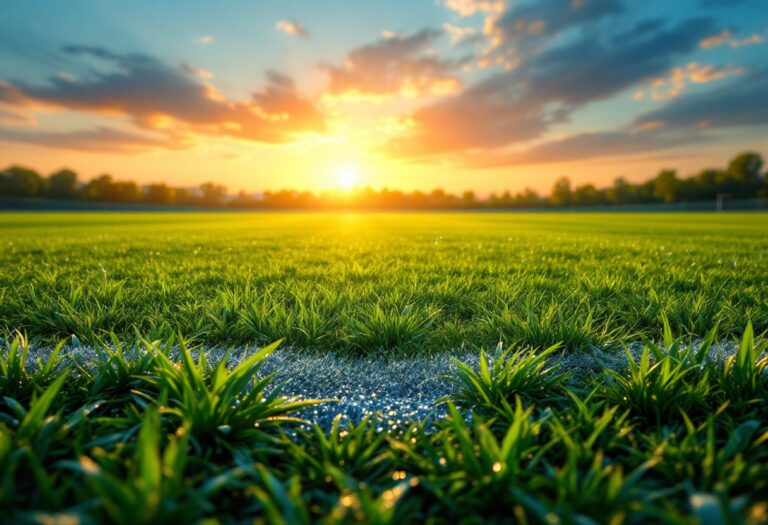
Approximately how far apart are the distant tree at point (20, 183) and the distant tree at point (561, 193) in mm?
150381

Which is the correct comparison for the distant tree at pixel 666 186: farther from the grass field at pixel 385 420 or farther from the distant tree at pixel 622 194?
the grass field at pixel 385 420

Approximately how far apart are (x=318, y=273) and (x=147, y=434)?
5.24m

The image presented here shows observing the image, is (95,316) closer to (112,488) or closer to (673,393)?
(112,488)

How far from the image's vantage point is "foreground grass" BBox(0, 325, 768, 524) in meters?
1.36

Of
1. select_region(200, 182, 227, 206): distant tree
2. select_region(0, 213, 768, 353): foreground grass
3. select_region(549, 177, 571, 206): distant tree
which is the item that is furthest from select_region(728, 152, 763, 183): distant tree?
select_region(200, 182, 227, 206): distant tree

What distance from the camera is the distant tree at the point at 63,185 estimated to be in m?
102

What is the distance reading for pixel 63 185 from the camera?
10606cm

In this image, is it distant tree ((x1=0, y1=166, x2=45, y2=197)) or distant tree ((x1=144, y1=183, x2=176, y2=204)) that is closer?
distant tree ((x1=0, y1=166, x2=45, y2=197))

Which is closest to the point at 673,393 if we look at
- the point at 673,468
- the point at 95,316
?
the point at 673,468

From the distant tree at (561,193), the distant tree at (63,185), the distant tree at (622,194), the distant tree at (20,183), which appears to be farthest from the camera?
the distant tree at (561,193)

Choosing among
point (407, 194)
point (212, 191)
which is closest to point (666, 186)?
point (407, 194)

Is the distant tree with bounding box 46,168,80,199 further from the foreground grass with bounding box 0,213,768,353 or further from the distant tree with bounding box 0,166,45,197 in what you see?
the foreground grass with bounding box 0,213,768,353

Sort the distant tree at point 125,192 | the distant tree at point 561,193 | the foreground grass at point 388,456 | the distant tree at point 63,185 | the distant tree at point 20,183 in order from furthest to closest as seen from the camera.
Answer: the distant tree at point 561,193 → the distant tree at point 125,192 → the distant tree at point 63,185 → the distant tree at point 20,183 → the foreground grass at point 388,456

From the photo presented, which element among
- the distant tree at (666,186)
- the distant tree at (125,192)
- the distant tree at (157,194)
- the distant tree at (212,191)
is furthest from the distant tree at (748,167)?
the distant tree at (125,192)
